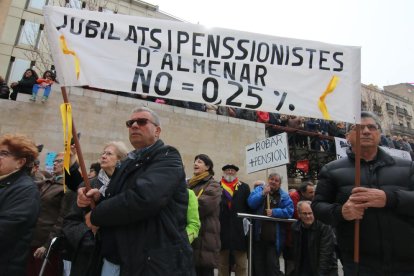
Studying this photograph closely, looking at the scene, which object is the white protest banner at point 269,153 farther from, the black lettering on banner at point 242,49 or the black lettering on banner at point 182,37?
the black lettering on banner at point 182,37

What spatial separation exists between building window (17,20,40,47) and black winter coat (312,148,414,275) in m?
26.2

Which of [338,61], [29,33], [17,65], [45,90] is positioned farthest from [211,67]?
[29,33]

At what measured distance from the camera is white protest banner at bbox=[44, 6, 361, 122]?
2.83 metres

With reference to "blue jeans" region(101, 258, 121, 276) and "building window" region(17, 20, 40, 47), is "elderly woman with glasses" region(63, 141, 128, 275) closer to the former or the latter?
"blue jeans" region(101, 258, 121, 276)

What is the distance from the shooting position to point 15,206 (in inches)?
101

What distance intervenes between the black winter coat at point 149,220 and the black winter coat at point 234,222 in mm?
3471

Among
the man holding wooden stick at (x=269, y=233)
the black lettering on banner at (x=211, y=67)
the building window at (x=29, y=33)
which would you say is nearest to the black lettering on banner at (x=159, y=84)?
the black lettering on banner at (x=211, y=67)

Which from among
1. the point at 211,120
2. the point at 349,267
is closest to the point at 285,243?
the point at 349,267

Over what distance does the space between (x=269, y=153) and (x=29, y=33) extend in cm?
2404

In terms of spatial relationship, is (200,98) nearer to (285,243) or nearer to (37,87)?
(285,243)

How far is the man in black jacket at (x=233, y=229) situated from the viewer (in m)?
5.57

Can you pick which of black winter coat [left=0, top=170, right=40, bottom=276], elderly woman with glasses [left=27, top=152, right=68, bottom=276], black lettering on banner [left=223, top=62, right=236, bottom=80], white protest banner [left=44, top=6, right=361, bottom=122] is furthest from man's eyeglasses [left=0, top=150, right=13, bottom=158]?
black lettering on banner [left=223, top=62, right=236, bottom=80]

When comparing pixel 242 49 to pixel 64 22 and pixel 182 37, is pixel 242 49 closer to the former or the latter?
pixel 182 37

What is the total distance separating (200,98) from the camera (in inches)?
116
